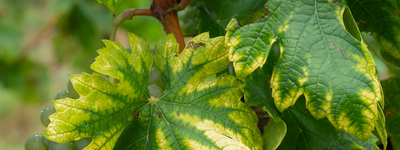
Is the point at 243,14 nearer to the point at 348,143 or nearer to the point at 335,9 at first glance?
the point at 335,9

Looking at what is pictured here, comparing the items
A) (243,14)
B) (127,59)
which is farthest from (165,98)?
(243,14)

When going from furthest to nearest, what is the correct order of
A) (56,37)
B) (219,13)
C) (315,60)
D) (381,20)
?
(56,37) < (219,13) < (381,20) < (315,60)

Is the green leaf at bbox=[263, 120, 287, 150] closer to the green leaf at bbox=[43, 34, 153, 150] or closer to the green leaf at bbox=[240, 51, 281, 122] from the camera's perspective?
the green leaf at bbox=[240, 51, 281, 122]

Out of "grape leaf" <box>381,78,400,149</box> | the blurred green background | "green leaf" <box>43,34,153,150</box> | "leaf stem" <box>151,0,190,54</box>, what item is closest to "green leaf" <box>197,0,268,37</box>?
"leaf stem" <box>151,0,190,54</box>

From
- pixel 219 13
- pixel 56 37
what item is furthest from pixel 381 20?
pixel 56 37

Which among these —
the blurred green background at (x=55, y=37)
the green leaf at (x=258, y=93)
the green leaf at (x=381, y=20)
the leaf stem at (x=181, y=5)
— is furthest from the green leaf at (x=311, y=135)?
the blurred green background at (x=55, y=37)

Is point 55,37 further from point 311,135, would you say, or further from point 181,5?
point 311,135

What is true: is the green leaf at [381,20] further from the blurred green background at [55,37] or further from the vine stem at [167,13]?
the blurred green background at [55,37]
